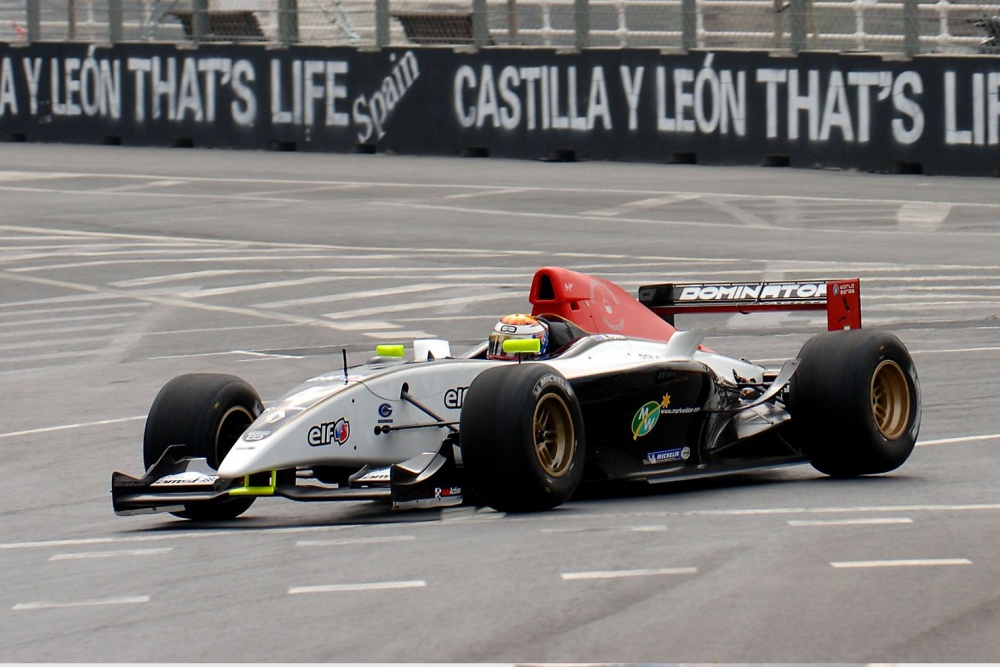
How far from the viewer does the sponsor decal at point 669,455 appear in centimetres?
866

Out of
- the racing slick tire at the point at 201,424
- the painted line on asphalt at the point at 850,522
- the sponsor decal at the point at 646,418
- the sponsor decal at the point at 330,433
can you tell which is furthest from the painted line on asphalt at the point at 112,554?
the painted line on asphalt at the point at 850,522

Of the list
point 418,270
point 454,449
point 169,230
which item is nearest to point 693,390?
point 454,449

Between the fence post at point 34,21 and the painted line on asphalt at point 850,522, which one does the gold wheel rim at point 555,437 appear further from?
the fence post at point 34,21

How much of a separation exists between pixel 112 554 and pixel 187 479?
1.81 ft

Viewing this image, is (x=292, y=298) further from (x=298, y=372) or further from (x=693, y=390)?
(x=693, y=390)

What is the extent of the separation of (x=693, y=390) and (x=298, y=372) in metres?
4.66

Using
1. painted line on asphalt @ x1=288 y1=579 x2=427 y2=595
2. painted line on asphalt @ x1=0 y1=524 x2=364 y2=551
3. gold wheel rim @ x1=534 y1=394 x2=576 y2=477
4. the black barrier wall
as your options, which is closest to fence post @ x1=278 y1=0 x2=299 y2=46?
the black barrier wall

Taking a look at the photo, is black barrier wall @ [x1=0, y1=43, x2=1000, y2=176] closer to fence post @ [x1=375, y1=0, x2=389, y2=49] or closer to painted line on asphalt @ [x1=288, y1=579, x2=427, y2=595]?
fence post @ [x1=375, y1=0, x2=389, y2=49]

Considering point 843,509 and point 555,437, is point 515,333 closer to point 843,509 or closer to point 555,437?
point 555,437

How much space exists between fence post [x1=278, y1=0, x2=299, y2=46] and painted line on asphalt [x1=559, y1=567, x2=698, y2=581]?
25355mm

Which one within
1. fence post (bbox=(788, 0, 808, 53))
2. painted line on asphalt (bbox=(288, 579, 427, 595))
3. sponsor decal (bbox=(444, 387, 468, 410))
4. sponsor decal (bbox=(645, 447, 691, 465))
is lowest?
painted line on asphalt (bbox=(288, 579, 427, 595))

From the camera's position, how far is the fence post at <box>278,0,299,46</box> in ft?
102

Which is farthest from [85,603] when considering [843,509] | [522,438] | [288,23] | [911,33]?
[288,23]

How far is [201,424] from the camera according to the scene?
8422mm
